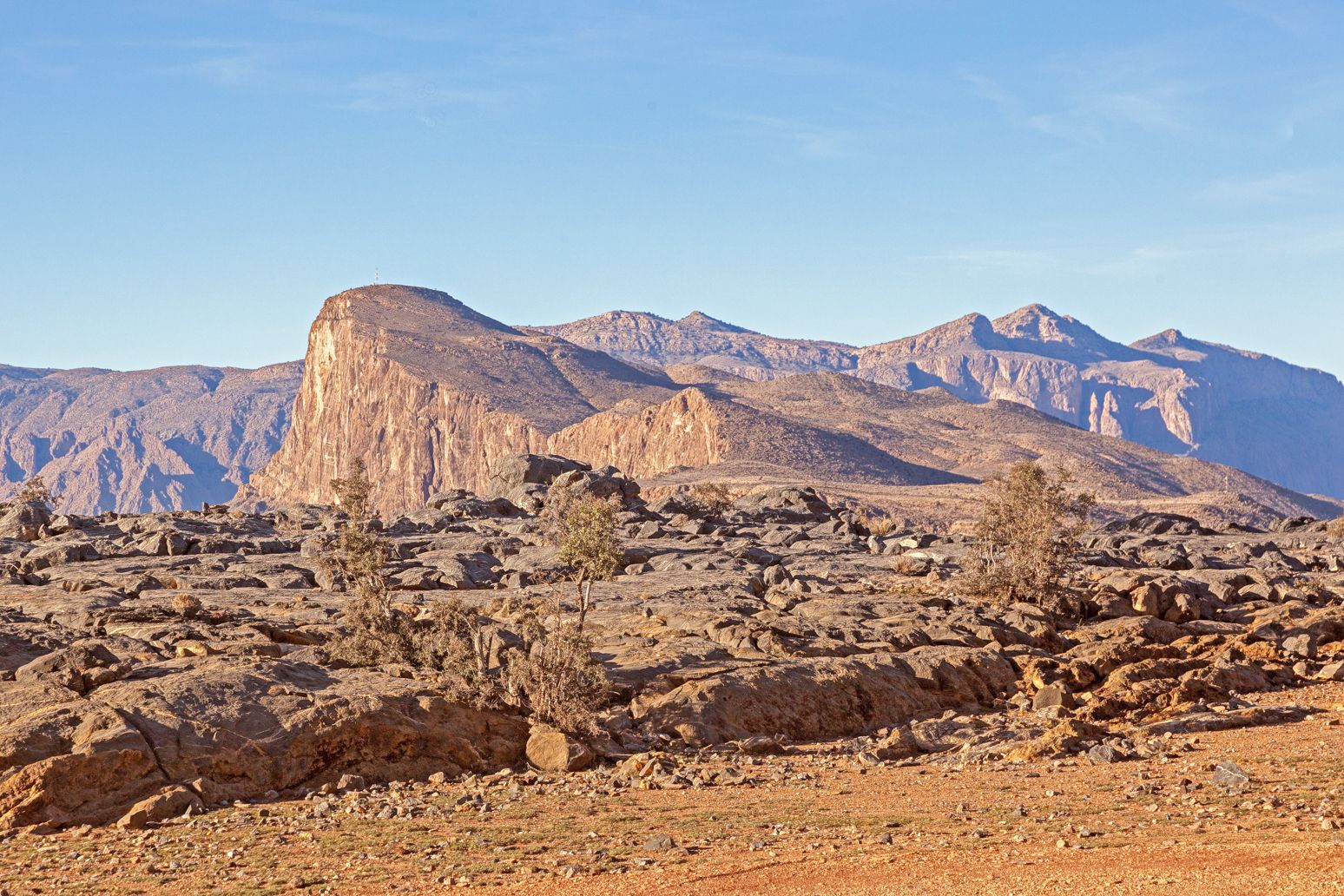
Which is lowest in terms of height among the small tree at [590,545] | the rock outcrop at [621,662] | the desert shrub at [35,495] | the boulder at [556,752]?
the boulder at [556,752]

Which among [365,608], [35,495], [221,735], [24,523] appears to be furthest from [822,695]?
[35,495]

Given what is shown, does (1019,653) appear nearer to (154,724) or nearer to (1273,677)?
(1273,677)

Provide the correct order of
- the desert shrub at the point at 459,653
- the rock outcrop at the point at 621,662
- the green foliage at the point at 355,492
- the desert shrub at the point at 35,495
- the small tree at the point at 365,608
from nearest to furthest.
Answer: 1. the rock outcrop at the point at 621,662
2. the desert shrub at the point at 459,653
3. the small tree at the point at 365,608
4. the green foliage at the point at 355,492
5. the desert shrub at the point at 35,495

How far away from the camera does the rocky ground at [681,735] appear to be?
1390 centimetres

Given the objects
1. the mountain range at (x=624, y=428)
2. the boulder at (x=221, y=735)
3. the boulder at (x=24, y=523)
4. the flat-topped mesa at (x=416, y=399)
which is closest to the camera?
the boulder at (x=221, y=735)

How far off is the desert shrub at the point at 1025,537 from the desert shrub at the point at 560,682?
15.6 meters

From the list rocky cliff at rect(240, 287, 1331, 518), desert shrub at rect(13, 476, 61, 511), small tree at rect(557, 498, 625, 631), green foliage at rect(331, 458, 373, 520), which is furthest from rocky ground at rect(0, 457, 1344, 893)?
rocky cliff at rect(240, 287, 1331, 518)

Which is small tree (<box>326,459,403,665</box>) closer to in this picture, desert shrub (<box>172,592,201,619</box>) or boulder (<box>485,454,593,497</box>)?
desert shrub (<box>172,592,201,619</box>)

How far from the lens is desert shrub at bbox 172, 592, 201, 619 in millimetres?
25656

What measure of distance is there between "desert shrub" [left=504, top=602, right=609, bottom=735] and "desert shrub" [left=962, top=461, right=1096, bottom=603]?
51.3 feet

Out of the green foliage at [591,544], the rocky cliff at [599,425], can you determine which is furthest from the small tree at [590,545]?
the rocky cliff at [599,425]

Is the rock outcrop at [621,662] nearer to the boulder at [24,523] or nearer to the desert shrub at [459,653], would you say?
the desert shrub at [459,653]

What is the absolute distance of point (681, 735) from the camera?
68.2 feet

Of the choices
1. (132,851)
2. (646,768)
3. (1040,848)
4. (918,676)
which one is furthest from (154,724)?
(918,676)
